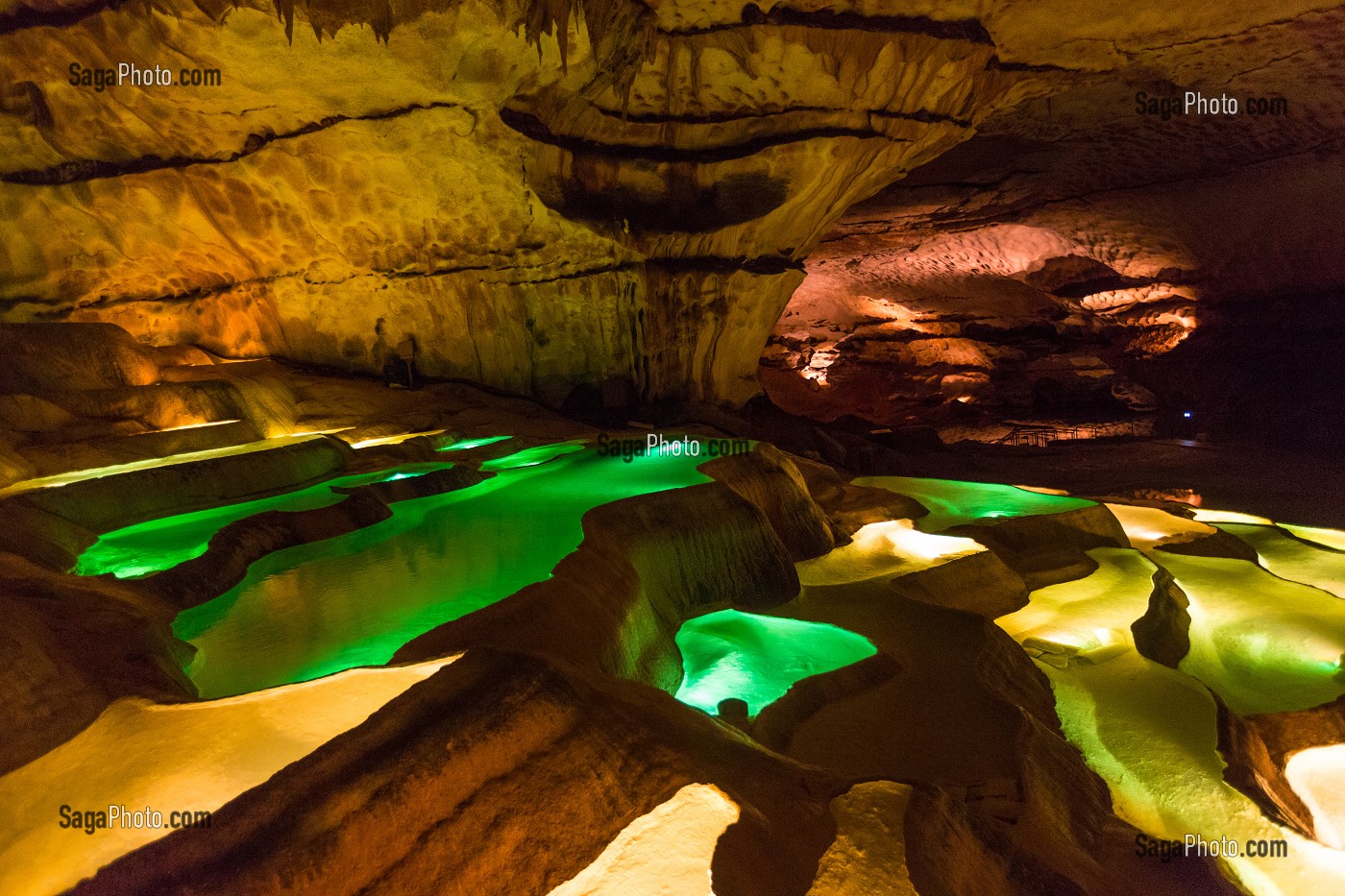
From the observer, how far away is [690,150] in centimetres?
1091

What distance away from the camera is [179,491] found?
23.8 ft

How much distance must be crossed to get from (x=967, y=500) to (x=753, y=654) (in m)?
6.26

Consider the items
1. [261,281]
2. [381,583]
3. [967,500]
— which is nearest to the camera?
[381,583]

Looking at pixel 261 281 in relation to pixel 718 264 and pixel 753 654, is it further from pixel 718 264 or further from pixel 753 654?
pixel 753 654

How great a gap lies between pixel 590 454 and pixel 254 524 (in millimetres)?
4650

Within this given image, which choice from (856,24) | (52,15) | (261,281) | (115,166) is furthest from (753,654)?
(115,166)

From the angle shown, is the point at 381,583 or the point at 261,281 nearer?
the point at 381,583

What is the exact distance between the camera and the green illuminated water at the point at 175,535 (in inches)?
219

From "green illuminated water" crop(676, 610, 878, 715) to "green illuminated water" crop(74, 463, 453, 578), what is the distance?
4.01 m

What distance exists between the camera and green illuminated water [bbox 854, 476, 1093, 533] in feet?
30.4

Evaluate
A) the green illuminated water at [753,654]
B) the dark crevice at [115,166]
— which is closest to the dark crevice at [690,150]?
the dark crevice at [115,166]

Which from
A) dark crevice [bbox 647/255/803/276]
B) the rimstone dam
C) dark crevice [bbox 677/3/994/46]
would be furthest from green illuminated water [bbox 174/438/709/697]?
dark crevice [bbox 677/3/994/46]

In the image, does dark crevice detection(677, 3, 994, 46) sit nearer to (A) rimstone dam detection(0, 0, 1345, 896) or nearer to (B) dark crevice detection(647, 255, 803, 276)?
(A) rimstone dam detection(0, 0, 1345, 896)

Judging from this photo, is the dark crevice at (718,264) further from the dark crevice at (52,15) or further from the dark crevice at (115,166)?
the dark crevice at (52,15)
